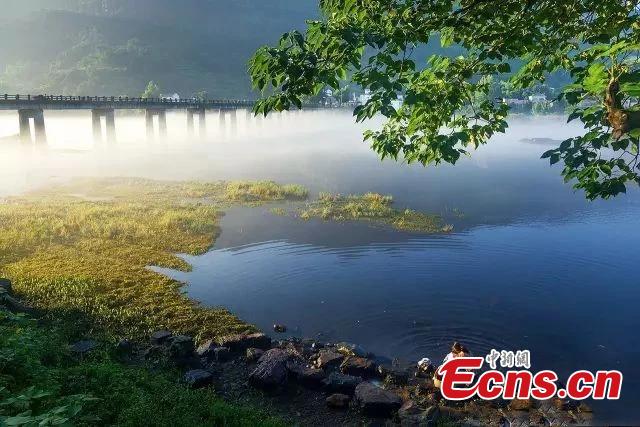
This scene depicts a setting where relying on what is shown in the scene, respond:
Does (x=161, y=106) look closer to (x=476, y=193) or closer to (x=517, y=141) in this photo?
(x=476, y=193)

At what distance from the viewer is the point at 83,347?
1262 centimetres

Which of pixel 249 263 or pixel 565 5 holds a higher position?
pixel 565 5

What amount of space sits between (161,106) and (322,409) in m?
88.8

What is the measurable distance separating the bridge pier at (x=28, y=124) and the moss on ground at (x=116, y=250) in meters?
26.1

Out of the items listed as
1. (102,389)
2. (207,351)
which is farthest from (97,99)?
(102,389)

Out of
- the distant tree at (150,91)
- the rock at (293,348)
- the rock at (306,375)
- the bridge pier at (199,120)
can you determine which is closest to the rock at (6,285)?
the rock at (293,348)

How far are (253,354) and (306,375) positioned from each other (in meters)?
2.06

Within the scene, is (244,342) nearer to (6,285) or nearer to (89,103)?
(6,285)

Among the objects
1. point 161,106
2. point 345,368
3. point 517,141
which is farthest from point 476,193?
point 517,141

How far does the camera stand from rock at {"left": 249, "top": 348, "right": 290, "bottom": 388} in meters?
12.4

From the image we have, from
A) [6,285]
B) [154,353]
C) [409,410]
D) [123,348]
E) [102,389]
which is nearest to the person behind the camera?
[102,389]

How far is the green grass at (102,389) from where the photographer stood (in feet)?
27.6

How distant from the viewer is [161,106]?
90.3 metres

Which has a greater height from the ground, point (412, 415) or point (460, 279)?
point (412, 415)
